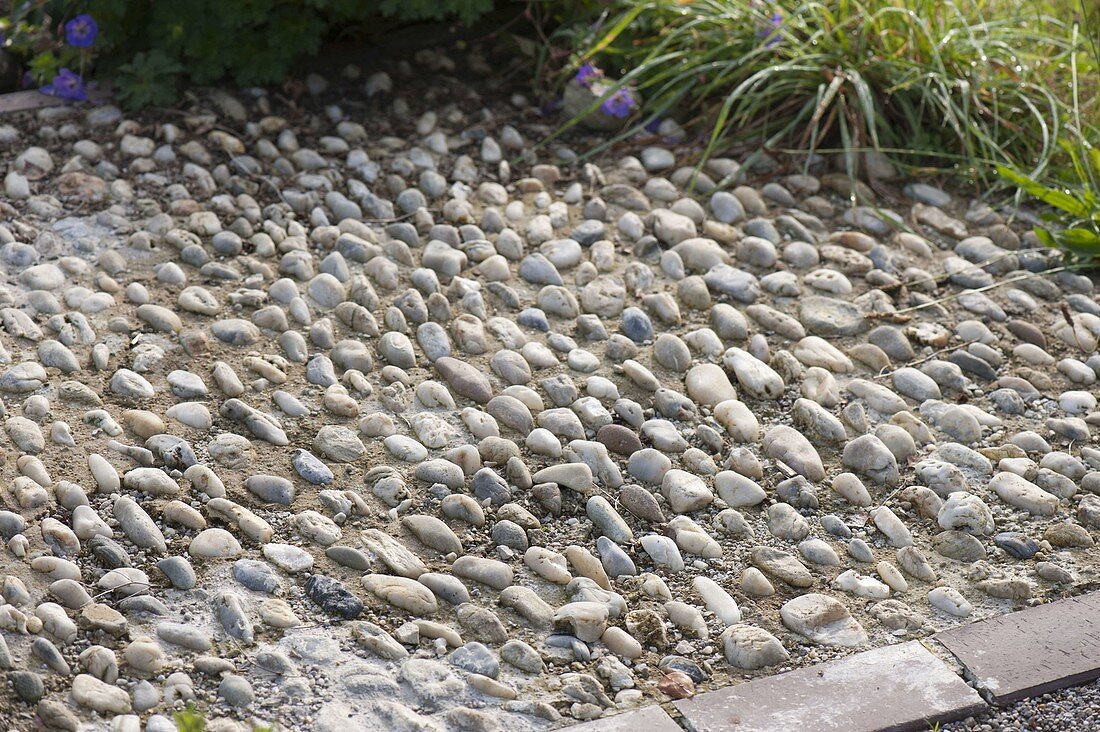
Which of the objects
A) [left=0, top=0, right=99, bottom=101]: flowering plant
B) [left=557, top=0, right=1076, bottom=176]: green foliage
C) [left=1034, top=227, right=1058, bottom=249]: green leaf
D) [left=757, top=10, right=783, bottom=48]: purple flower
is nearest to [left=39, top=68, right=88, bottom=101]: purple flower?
[left=0, top=0, right=99, bottom=101]: flowering plant

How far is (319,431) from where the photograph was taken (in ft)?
7.34

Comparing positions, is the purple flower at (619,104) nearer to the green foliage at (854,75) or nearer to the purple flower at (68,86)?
the green foliage at (854,75)

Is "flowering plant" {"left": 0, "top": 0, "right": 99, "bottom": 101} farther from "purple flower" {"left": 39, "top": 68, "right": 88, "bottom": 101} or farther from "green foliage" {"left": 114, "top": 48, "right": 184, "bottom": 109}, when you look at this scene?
"green foliage" {"left": 114, "top": 48, "right": 184, "bottom": 109}

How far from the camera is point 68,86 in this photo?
3242 millimetres

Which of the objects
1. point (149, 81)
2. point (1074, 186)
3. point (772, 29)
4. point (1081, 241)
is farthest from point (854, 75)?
point (149, 81)

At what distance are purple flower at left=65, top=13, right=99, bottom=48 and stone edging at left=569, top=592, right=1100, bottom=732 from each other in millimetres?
2381

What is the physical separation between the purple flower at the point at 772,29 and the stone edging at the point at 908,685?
1.88 metres

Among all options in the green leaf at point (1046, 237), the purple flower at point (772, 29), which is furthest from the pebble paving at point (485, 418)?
the purple flower at point (772, 29)

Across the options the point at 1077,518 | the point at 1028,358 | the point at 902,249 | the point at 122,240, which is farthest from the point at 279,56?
the point at 1077,518

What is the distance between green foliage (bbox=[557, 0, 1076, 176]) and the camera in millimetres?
3203

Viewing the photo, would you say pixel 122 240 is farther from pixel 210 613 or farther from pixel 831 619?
pixel 831 619

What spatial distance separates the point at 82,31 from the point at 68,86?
16 cm

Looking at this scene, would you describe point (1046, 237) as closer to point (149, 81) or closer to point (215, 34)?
point (215, 34)

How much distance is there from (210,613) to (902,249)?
1.93 m
